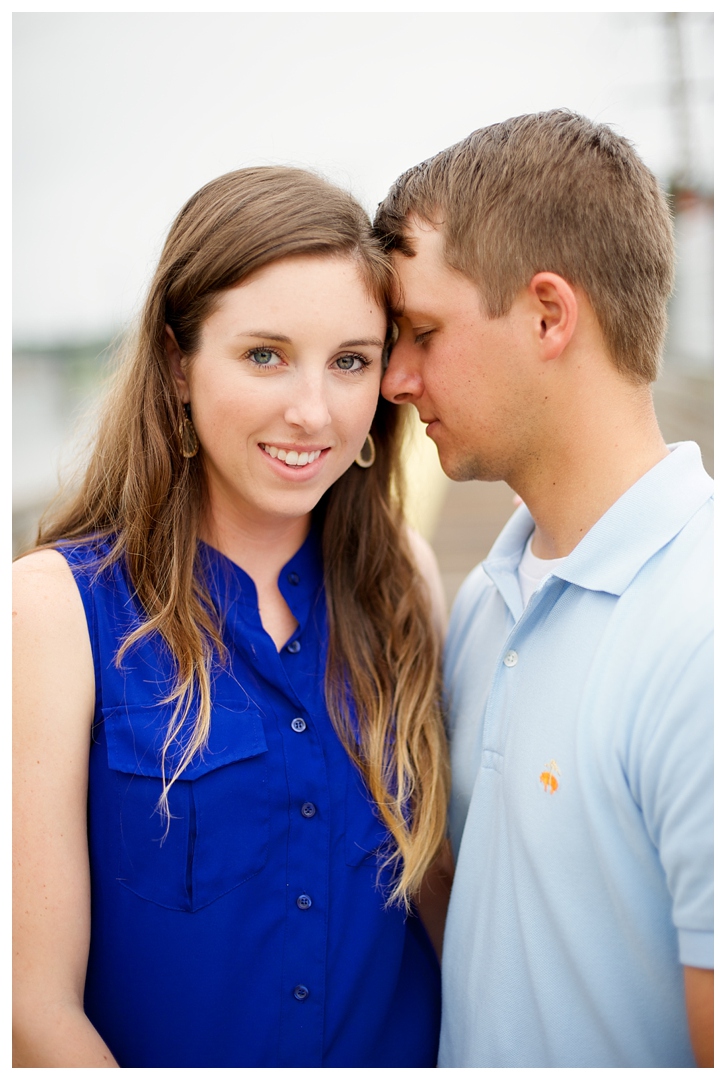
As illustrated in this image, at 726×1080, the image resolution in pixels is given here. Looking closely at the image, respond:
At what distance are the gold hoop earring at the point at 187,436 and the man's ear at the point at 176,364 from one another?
0.08ft

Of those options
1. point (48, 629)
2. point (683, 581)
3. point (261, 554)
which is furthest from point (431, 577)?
point (48, 629)

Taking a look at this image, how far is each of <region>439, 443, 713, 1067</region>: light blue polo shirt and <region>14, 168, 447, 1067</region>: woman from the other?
0.61 ft

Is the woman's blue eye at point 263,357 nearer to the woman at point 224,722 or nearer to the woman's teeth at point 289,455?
the woman at point 224,722

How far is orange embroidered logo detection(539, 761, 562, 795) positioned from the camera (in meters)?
1.27

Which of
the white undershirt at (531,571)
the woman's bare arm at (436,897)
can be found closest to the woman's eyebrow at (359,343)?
the white undershirt at (531,571)

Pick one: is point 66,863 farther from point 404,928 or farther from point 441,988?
point 441,988

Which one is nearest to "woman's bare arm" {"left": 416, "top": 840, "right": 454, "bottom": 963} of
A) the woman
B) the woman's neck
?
the woman

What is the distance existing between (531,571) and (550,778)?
1.45ft

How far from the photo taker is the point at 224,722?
1403mm

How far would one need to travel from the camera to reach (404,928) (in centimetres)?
152

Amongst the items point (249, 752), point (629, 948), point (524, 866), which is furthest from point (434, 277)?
point (629, 948)

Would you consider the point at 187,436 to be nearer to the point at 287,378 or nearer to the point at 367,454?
the point at 287,378

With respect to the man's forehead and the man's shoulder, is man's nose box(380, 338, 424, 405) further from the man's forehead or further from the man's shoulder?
the man's shoulder

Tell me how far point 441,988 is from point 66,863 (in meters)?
0.77
